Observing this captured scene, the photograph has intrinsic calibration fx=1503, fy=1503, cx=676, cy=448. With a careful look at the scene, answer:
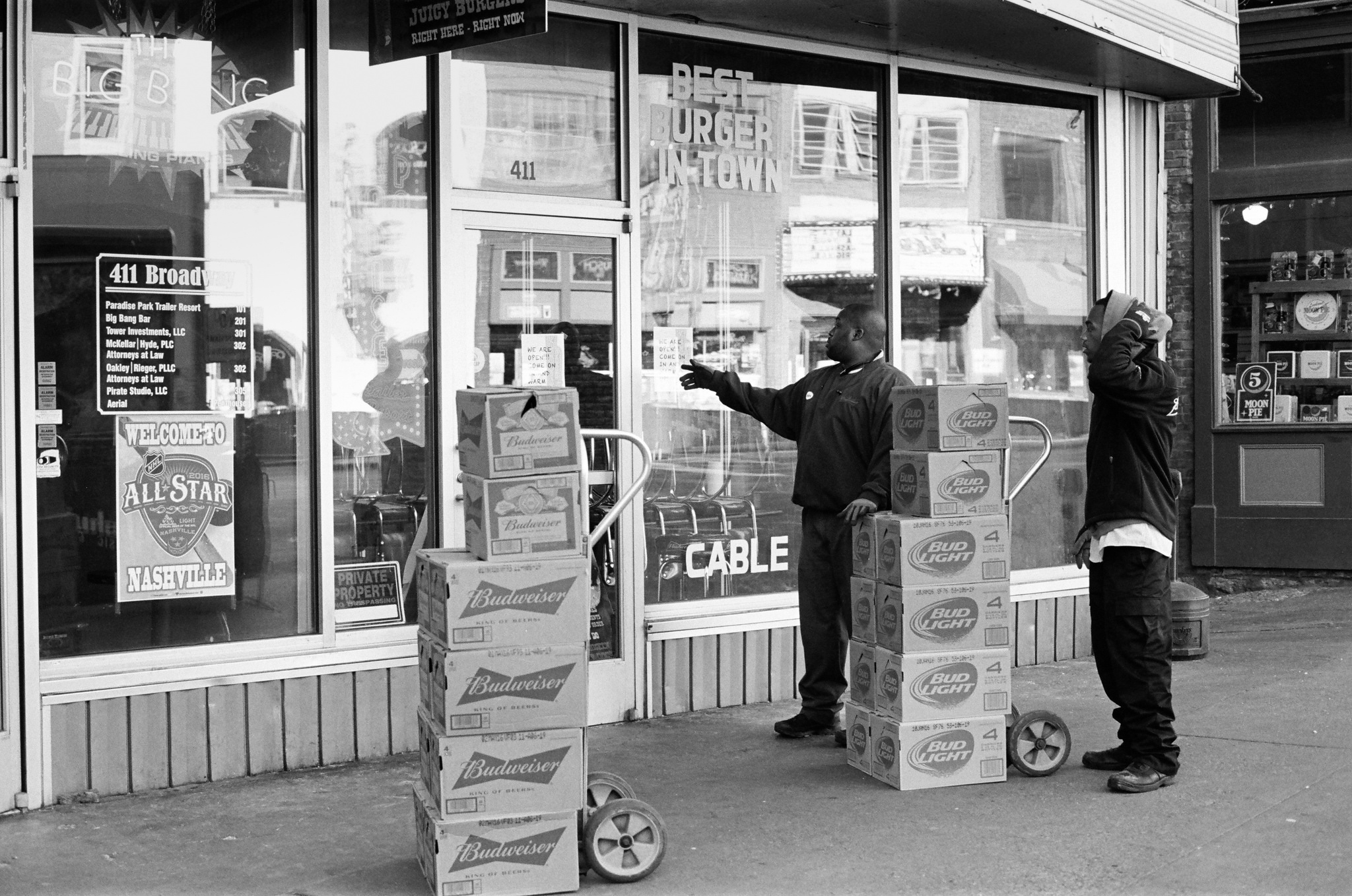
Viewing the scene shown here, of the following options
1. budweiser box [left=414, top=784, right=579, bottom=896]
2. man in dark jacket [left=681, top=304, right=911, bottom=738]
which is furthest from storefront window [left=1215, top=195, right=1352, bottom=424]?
budweiser box [left=414, top=784, right=579, bottom=896]

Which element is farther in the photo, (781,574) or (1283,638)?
(1283,638)

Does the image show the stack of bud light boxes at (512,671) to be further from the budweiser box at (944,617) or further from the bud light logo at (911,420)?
the bud light logo at (911,420)

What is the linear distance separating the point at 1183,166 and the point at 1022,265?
3.64m

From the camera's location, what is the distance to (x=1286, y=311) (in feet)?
37.8

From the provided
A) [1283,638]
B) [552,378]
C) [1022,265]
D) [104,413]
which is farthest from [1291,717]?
[104,413]

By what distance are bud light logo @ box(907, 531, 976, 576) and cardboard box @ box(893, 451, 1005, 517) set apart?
0.30 feet

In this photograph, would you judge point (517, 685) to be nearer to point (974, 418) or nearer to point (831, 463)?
point (974, 418)

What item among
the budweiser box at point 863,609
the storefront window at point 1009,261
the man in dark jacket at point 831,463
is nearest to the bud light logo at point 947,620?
the budweiser box at point 863,609

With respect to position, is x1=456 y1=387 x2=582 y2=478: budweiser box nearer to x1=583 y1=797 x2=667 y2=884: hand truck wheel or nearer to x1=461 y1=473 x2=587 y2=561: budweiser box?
x1=461 y1=473 x2=587 y2=561: budweiser box

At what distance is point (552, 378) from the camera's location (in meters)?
7.08

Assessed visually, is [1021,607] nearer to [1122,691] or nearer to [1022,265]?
[1022,265]

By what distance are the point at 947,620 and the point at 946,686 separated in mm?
259

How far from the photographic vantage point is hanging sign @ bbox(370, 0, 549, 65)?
18.7 ft

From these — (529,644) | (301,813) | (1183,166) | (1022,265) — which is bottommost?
(301,813)
